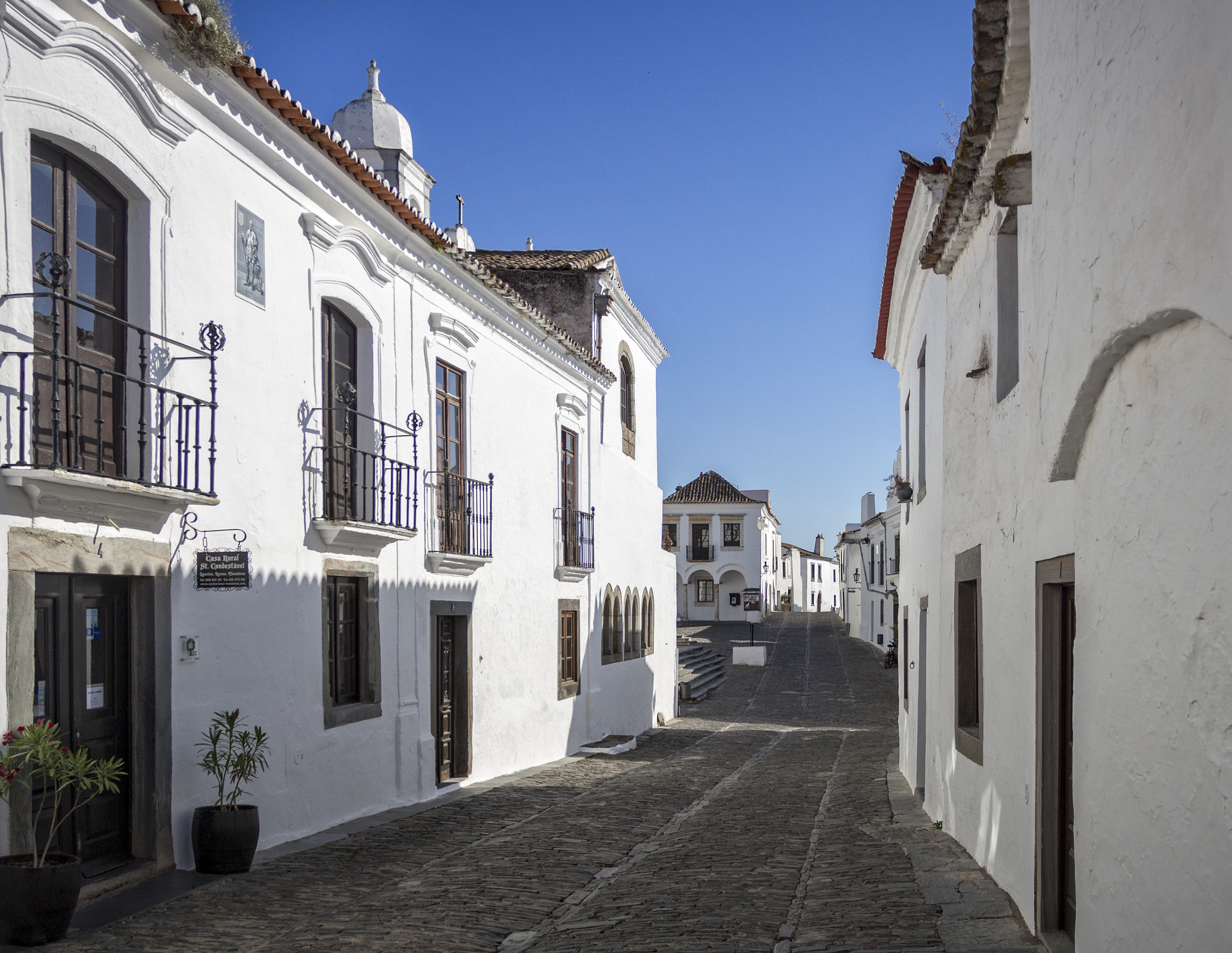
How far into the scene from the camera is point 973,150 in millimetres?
6902

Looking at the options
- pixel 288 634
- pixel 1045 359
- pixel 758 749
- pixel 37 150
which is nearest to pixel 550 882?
pixel 288 634

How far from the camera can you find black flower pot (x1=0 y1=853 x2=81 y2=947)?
5773 mm

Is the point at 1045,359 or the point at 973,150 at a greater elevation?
the point at 973,150

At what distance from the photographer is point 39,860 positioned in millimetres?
5938

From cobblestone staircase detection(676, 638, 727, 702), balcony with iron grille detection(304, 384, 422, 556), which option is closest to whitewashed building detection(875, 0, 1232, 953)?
balcony with iron grille detection(304, 384, 422, 556)

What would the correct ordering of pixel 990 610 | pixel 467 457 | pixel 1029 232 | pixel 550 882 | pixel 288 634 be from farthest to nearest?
pixel 467 457 → pixel 288 634 → pixel 550 882 → pixel 990 610 → pixel 1029 232

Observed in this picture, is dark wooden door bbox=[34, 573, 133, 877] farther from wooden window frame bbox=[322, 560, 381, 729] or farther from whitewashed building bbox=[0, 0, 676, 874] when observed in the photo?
wooden window frame bbox=[322, 560, 381, 729]

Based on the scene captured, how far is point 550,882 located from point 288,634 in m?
2.98

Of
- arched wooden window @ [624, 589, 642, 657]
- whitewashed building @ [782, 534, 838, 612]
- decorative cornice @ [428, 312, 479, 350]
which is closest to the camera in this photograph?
decorative cornice @ [428, 312, 479, 350]

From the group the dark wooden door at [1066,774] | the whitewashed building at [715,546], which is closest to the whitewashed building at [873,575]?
the whitewashed building at [715,546]

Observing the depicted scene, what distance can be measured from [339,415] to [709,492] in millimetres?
48073

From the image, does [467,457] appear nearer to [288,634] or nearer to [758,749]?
[288,634]

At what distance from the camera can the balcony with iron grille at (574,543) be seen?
16750 mm

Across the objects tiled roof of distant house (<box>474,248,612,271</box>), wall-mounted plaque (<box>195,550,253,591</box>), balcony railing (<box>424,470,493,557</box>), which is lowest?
wall-mounted plaque (<box>195,550,253,591</box>)
